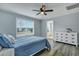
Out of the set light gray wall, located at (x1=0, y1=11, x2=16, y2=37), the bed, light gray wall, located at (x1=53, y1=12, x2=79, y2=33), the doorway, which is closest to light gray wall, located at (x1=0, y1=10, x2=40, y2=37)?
light gray wall, located at (x1=0, y1=11, x2=16, y2=37)

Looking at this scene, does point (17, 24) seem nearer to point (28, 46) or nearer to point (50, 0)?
point (28, 46)

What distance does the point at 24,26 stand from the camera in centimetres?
192

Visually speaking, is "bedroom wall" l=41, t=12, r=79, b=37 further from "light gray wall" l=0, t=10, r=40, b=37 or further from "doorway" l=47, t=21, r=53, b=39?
"light gray wall" l=0, t=10, r=40, b=37

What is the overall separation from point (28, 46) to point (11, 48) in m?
0.38

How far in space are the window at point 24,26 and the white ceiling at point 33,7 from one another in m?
0.15

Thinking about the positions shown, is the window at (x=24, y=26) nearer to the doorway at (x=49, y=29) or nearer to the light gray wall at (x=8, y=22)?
the light gray wall at (x=8, y=22)

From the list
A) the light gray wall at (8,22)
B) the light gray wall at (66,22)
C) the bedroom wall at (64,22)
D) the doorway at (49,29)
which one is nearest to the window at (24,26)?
the light gray wall at (8,22)

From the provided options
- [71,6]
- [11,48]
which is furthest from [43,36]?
[71,6]

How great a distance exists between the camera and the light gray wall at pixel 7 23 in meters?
1.66

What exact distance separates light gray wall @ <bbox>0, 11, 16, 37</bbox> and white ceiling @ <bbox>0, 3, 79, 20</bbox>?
0.11 meters

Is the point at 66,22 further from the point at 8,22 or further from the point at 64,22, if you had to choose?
the point at 8,22

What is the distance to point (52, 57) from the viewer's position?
1.68 meters

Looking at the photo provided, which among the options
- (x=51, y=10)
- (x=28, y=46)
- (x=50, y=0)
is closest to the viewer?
(x=50, y=0)

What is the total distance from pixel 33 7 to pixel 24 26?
0.45 metres
